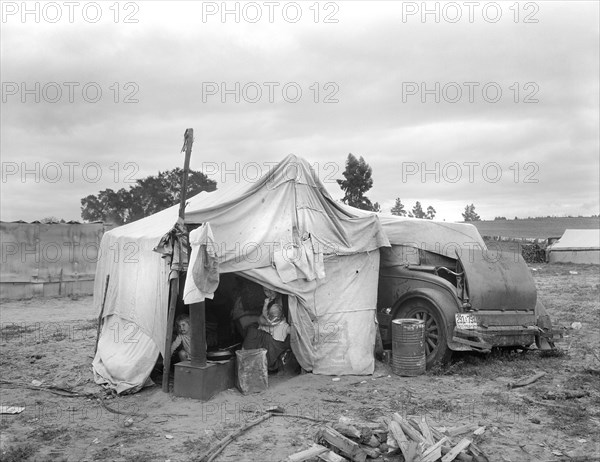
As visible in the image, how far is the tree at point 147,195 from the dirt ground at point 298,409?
67.8ft

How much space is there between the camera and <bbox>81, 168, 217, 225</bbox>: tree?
102ft

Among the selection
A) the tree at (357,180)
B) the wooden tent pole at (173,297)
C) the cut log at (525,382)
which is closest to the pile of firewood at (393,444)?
the cut log at (525,382)

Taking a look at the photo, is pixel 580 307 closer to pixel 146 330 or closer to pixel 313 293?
pixel 313 293

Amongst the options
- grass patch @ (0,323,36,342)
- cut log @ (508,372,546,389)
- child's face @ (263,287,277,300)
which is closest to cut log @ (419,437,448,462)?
cut log @ (508,372,546,389)

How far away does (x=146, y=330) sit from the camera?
842 cm

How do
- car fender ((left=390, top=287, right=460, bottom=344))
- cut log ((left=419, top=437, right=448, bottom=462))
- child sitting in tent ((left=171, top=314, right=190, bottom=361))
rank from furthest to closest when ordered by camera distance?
car fender ((left=390, top=287, right=460, bottom=344)) → child sitting in tent ((left=171, top=314, right=190, bottom=361)) → cut log ((left=419, top=437, right=448, bottom=462))

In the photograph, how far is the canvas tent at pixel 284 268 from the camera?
26.7ft

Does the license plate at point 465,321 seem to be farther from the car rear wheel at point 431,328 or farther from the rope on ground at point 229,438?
the rope on ground at point 229,438

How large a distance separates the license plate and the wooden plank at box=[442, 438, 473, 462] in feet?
10.9

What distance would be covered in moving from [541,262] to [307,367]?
95.1ft

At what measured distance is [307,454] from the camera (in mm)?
5410

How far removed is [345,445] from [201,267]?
2986 millimetres

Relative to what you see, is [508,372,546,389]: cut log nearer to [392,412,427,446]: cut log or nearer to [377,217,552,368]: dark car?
[377,217,552,368]: dark car

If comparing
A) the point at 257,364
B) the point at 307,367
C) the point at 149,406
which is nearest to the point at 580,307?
the point at 307,367
